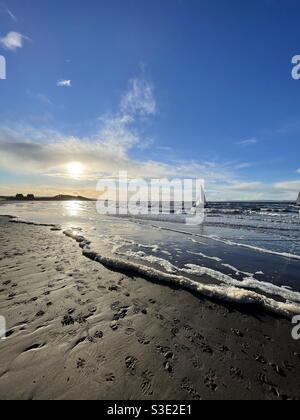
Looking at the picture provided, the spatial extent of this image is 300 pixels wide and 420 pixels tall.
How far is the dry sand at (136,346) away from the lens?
11.8ft

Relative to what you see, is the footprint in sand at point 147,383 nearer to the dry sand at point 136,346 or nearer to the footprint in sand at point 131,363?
the dry sand at point 136,346

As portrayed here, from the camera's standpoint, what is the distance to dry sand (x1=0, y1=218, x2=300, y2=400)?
3592 millimetres

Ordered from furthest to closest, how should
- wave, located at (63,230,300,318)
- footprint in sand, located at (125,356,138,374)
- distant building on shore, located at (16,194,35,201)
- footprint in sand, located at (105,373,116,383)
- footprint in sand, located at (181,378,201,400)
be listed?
distant building on shore, located at (16,194,35,201)
wave, located at (63,230,300,318)
footprint in sand, located at (125,356,138,374)
footprint in sand, located at (105,373,116,383)
footprint in sand, located at (181,378,201,400)

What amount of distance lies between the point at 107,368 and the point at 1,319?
3.10 meters

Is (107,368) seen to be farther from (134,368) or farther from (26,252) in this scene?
(26,252)

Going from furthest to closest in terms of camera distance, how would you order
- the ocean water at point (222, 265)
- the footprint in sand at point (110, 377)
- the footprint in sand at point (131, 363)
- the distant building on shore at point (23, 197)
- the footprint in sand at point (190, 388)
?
the distant building on shore at point (23, 197) < the ocean water at point (222, 265) < the footprint in sand at point (131, 363) < the footprint in sand at point (110, 377) < the footprint in sand at point (190, 388)

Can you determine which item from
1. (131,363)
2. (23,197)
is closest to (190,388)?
(131,363)

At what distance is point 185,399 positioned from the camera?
3.46m

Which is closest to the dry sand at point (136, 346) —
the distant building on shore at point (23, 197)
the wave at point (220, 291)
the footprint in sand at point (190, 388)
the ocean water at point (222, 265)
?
the footprint in sand at point (190, 388)

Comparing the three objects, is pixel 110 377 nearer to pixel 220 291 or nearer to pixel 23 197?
pixel 220 291

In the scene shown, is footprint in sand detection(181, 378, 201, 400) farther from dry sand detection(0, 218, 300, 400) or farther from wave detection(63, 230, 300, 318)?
wave detection(63, 230, 300, 318)

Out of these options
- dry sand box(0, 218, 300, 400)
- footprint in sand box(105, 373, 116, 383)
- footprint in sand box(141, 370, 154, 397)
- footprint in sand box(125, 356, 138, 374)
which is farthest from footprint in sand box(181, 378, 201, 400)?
footprint in sand box(105, 373, 116, 383)

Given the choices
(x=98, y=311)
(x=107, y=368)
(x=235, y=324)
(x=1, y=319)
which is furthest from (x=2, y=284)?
(x=235, y=324)

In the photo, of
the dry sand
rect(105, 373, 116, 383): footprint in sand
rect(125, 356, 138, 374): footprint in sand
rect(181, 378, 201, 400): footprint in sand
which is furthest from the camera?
rect(125, 356, 138, 374): footprint in sand
